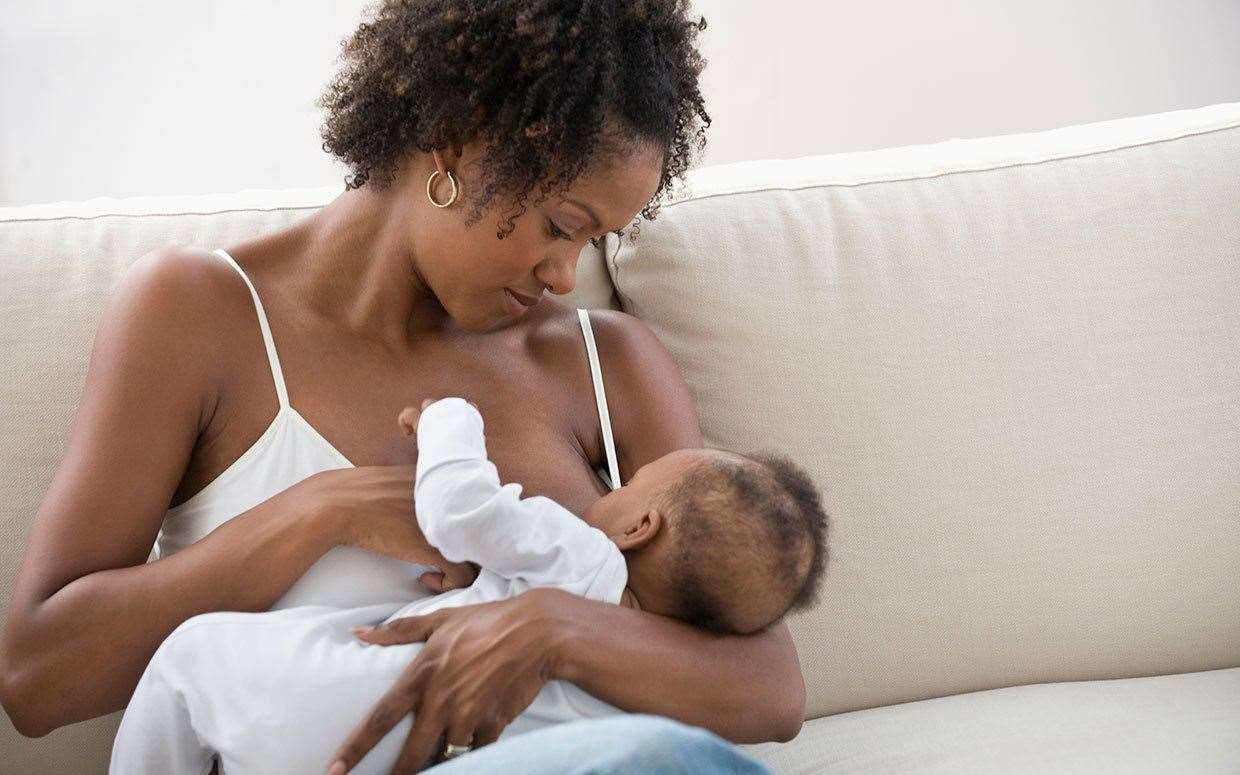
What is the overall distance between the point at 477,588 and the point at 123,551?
381 mm

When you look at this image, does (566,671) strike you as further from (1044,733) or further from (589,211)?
(1044,733)

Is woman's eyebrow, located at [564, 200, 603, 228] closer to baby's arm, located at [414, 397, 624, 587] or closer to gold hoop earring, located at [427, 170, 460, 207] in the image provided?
gold hoop earring, located at [427, 170, 460, 207]

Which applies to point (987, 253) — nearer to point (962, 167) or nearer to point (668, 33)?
point (962, 167)

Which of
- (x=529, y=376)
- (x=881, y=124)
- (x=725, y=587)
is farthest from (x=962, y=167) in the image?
(x=725, y=587)

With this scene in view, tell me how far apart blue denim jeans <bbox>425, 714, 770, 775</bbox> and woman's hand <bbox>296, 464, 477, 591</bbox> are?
348 millimetres

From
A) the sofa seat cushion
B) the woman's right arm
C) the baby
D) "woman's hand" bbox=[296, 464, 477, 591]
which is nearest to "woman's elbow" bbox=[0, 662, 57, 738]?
the woman's right arm

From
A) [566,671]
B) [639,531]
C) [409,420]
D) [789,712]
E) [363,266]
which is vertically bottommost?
[789,712]

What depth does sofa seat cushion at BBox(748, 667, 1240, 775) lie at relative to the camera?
1.63 meters

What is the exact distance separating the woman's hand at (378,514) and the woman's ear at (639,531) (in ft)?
0.56

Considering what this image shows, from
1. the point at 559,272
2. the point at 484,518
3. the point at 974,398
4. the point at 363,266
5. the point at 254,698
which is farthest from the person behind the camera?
the point at 974,398

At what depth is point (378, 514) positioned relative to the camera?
4.52 ft

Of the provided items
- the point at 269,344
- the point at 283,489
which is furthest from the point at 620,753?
the point at 269,344

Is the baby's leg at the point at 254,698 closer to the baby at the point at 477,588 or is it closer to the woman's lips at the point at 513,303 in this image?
the baby at the point at 477,588

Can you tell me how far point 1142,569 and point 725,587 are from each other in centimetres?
82
